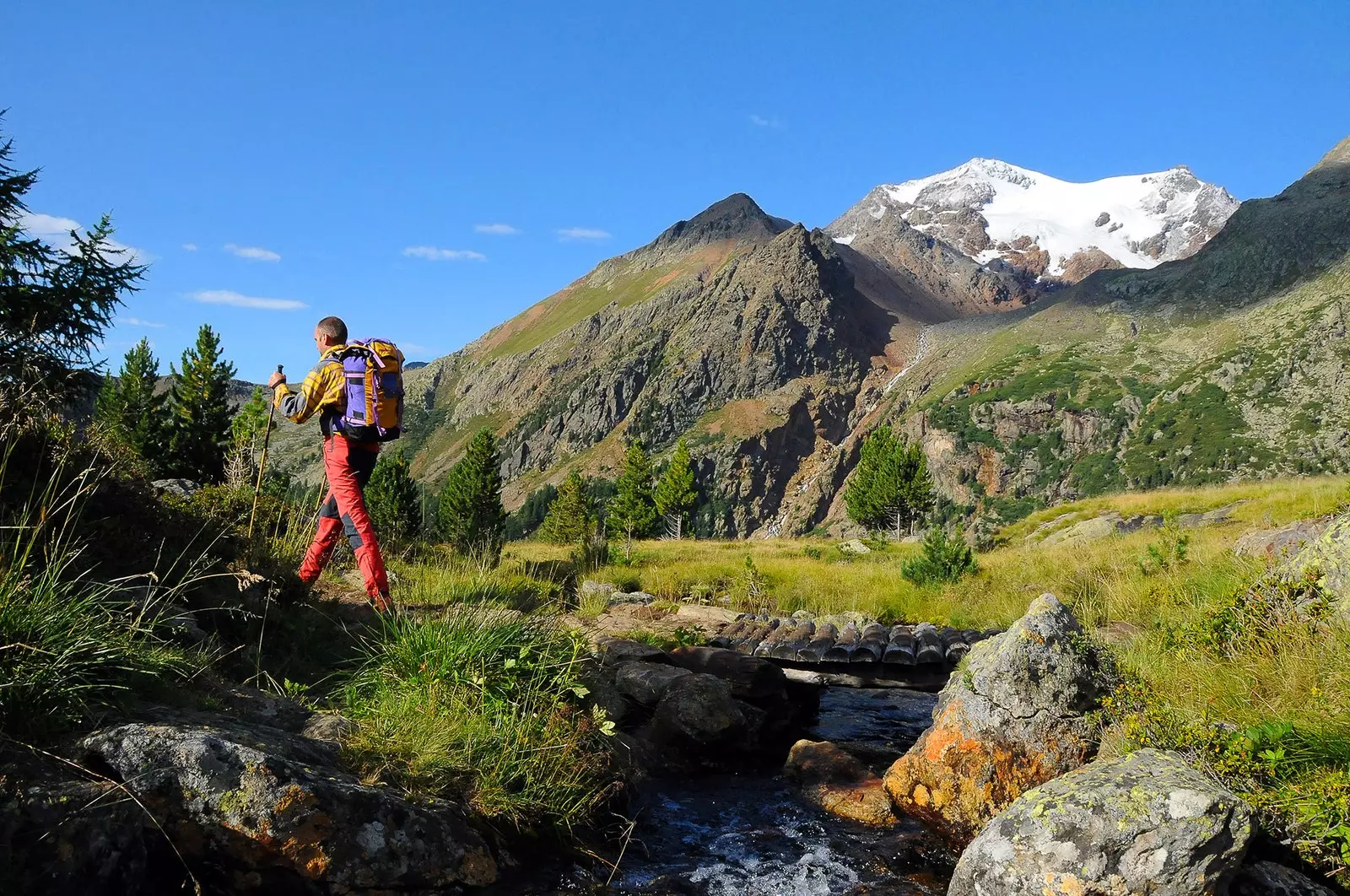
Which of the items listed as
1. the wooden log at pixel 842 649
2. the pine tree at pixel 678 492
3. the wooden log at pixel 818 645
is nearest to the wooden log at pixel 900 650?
the wooden log at pixel 842 649

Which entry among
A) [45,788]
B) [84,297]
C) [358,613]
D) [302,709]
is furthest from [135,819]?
[84,297]

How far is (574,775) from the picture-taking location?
17.6 feet

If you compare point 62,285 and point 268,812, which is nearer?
point 268,812

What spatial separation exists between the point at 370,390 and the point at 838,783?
5747 mm

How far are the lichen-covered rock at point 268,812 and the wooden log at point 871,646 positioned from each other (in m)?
10.7

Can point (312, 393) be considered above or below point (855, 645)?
above

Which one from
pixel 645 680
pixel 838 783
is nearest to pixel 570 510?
pixel 645 680

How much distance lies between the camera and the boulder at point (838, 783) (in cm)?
647

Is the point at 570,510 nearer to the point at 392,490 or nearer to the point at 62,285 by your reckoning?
the point at 392,490

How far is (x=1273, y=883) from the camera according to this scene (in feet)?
13.5

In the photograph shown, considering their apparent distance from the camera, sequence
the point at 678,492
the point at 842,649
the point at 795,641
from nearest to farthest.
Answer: the point at 842,649 < the point at 795,641 < the point at 678,492

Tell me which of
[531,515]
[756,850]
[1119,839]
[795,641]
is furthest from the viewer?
[531,515]

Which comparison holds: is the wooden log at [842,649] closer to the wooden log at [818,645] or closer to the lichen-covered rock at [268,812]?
the wooden log at [818,645]

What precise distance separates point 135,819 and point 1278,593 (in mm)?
7686
